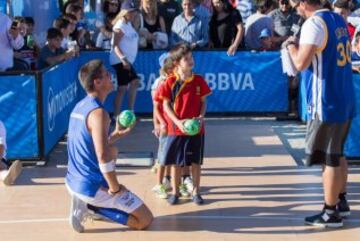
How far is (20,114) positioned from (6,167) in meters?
0.84

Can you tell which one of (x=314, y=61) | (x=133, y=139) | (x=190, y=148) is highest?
(x=314, y=61)

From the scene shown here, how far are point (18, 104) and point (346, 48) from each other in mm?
4298

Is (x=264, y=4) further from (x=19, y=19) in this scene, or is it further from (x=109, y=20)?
(x=19, y=19)

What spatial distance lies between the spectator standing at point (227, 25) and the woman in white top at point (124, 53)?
1.44 meters

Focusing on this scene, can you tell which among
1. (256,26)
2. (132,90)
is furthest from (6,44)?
(256,26)

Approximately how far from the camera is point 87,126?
7082 millimetres

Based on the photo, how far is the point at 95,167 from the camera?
718cm

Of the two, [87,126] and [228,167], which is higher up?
[87,126]

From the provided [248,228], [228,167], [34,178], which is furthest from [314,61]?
[34,178]

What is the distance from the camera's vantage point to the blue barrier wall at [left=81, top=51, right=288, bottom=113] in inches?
515

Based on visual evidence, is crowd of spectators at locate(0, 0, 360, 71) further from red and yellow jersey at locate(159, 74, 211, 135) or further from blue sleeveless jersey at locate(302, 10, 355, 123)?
blue sleeveless jersey at locate(302, 10, 355, 123)

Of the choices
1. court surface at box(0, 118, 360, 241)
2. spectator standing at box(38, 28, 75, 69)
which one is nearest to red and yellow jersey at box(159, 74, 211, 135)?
court surface at box(0, 118, 360, 241)

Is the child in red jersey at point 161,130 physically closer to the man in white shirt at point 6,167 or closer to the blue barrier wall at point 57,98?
the man in white shirt at point 6,167

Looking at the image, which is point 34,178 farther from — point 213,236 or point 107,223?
point 213,236
